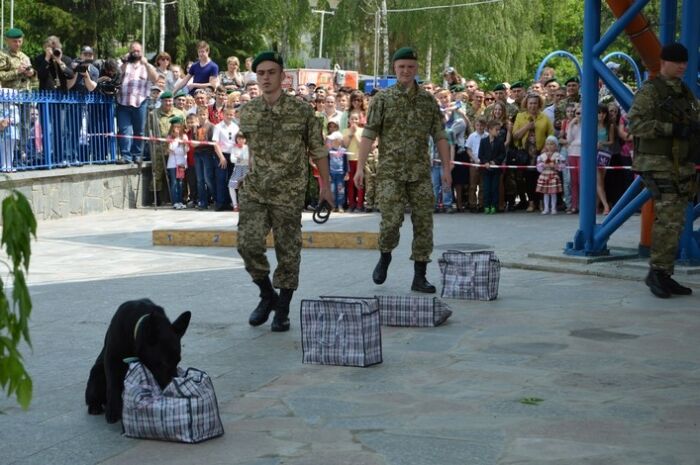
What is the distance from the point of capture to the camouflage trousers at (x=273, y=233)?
29.7ft

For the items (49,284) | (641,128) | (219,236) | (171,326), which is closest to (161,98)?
(219,236)

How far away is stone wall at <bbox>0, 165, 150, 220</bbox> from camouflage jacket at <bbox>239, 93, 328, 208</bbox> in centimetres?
908

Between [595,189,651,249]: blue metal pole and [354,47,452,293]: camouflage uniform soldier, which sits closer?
[354,47,452,293]: camouflage uniform soldier

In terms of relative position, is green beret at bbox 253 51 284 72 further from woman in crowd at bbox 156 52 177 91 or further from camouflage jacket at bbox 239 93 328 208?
woman in crowd at bbox 156 52 177 91

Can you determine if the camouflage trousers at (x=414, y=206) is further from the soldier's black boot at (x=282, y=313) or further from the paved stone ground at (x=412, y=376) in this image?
the soldier's black boot at (x=282, y=313)

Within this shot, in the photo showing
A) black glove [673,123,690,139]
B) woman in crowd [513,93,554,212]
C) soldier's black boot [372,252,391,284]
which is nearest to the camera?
black glove [673,123,690,139]

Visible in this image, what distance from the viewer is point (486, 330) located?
9.16 meters

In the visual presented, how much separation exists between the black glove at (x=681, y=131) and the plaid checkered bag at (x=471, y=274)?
184 centimetres

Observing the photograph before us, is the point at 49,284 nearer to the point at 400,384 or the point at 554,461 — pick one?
the point at 400,384

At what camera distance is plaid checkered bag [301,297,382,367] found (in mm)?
7762

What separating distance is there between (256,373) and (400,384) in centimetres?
95

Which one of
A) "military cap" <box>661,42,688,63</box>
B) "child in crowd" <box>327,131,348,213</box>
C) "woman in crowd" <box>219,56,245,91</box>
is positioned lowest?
"child in crowd" <box>327,131,348,213</box>

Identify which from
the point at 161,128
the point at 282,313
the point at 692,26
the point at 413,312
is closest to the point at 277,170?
the point at 282,313

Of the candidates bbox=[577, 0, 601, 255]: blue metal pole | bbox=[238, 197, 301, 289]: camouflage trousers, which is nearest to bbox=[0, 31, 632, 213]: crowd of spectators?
bbox=[577, 0, 601, 255]: blue metal pole
